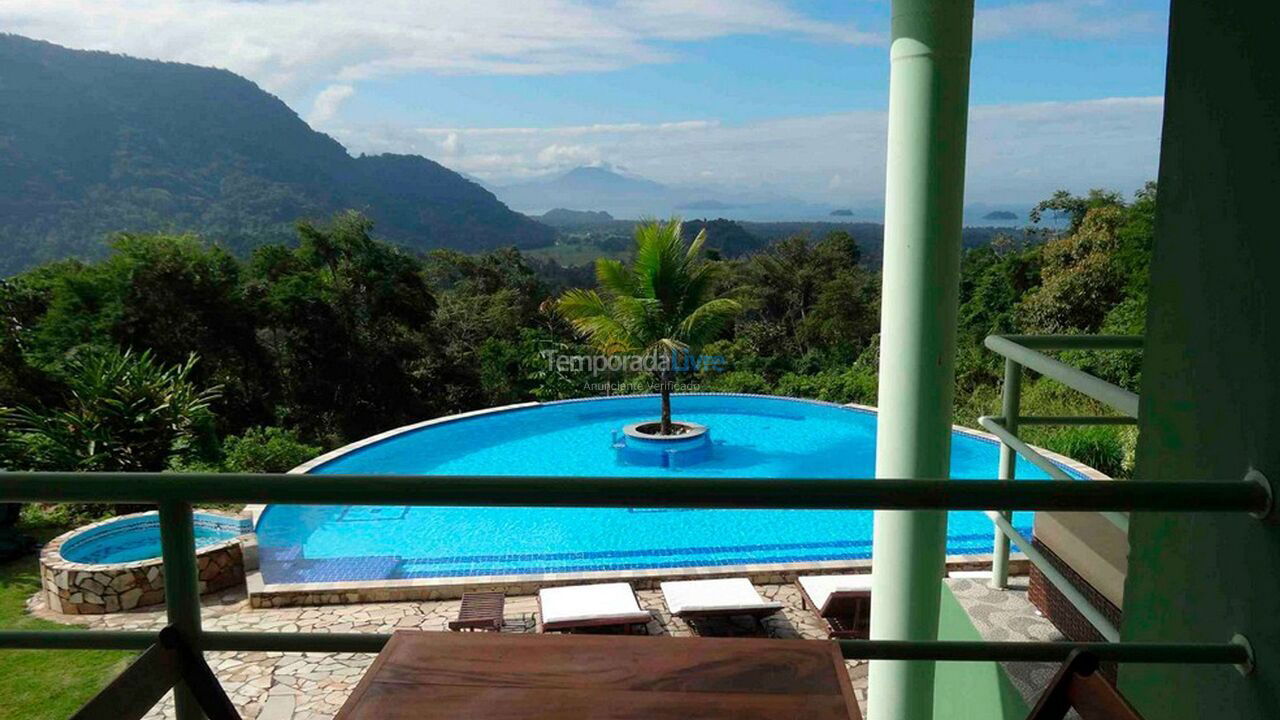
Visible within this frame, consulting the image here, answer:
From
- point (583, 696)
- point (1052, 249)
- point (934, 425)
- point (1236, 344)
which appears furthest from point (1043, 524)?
point (1052, 249)

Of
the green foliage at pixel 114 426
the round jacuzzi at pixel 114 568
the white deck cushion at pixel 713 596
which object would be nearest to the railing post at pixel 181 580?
the white deck cushion at pixel 713 596

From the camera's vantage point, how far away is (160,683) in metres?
0.98

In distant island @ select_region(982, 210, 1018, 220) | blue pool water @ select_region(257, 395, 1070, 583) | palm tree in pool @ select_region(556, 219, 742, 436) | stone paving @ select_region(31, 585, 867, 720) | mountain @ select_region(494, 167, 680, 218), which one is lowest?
blue pool water @ select_region(257, 395, 1070, 583)

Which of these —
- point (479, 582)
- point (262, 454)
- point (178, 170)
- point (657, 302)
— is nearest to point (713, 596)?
point (479, 582)

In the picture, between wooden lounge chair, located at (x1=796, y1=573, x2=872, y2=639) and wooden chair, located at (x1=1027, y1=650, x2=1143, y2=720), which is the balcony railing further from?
wooden lounge chair, located at (x1=796, y1=573, x2=872, y2=639)

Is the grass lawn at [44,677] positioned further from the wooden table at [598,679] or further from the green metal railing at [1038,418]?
the green metal railing at [1038,418]

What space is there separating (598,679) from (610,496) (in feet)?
0.74

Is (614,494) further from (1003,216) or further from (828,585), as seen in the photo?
(1003,216)

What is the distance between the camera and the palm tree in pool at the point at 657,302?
11.8 metres

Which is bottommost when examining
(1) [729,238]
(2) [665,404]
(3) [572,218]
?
(2) [665,404]

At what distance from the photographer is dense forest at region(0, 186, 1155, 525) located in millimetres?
10547

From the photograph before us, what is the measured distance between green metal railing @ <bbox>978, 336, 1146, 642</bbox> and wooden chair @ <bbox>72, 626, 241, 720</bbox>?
164 cm

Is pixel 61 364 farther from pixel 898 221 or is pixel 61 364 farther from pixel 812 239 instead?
pixel 812 239

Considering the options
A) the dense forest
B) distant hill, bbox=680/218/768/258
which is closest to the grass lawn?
the dense forest
